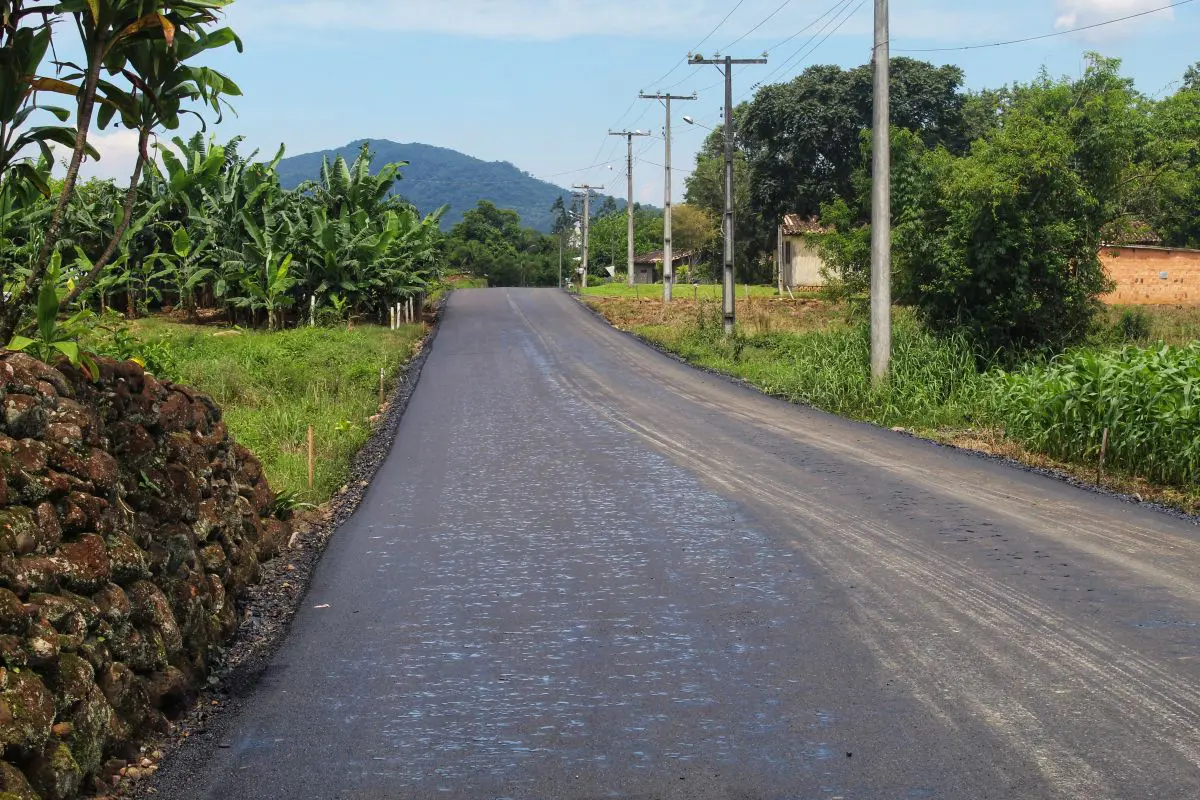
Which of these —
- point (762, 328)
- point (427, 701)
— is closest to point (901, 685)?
point (427, 701)

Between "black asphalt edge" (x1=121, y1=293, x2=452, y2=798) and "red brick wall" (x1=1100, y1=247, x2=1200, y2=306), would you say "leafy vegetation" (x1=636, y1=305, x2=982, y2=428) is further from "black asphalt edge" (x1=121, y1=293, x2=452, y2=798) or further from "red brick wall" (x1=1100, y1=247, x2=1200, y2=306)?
"red brick wall" (x1=1100, y1=247, x2=1200, y2=306)

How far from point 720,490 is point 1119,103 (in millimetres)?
16719

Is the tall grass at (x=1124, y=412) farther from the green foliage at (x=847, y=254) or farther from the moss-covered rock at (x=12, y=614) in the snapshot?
the green foliage at (x=847, y=254)

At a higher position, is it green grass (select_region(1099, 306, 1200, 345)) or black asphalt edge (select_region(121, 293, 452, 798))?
green grass (select_region(1099, 306, 1200, 345))

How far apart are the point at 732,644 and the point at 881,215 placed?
1586 centimetres

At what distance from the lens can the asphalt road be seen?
19.3 feet

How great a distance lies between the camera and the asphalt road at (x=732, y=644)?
5.88 m

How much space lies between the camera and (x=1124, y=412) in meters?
15.3

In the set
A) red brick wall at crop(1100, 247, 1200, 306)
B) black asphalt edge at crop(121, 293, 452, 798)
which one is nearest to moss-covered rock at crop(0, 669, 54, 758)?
black asphalt edge at crop(121, 293, 452, 798)

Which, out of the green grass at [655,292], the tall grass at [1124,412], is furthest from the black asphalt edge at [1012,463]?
the green grass at [655,292]

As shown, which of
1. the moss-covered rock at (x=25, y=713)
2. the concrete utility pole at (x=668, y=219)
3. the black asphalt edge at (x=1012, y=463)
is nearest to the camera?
the moss-covered rock at (x=25, y=713)

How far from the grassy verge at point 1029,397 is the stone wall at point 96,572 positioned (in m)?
10.3

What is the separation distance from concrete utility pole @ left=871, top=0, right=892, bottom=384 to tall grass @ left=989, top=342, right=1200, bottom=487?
4.87 m

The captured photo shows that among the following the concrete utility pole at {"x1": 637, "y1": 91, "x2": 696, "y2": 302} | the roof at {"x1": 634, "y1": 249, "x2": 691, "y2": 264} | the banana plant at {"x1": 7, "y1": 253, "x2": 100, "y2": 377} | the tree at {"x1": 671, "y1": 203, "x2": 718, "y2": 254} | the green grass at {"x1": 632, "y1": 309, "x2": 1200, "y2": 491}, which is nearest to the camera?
the banana plant at {"x1": 7, "y1": 253, "x2": 100, "y2": 377}
